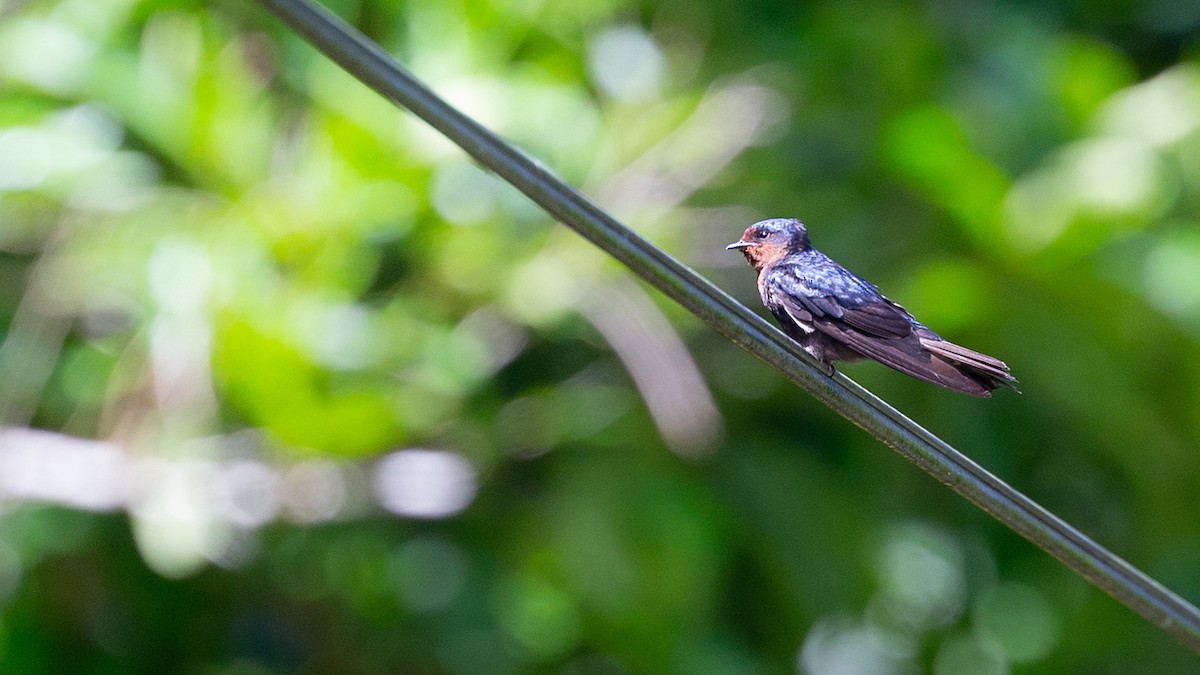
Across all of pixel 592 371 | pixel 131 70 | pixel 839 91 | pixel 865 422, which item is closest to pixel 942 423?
pixel 592 371

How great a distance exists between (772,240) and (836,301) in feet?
0.45

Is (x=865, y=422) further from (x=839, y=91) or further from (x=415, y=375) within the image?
(x=839, y=91)

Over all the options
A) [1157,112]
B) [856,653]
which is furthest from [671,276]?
[856,653]

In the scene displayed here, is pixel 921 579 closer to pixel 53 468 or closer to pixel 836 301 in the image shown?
pixel 53 468

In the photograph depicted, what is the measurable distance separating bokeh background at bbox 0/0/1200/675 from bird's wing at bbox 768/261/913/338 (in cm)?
191

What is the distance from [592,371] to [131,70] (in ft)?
5.33

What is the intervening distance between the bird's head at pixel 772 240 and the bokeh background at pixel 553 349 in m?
1.85

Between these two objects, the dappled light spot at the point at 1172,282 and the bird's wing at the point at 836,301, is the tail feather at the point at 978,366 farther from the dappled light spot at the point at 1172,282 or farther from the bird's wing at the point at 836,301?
the dappled light spot at the point at 1172,282

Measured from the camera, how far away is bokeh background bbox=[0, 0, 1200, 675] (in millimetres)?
3369

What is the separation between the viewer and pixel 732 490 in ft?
12.2

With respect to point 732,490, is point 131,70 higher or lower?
lower

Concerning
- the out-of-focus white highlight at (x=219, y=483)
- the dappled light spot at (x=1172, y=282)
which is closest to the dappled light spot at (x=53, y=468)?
the out-of-focus white highlight at (x=219, y=483)

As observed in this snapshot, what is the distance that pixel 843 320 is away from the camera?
3.61 ft

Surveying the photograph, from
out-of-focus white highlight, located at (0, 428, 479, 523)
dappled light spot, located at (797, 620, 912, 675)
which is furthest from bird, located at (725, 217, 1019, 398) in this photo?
dappled light spot, located at (797, 620, 912, 675)
